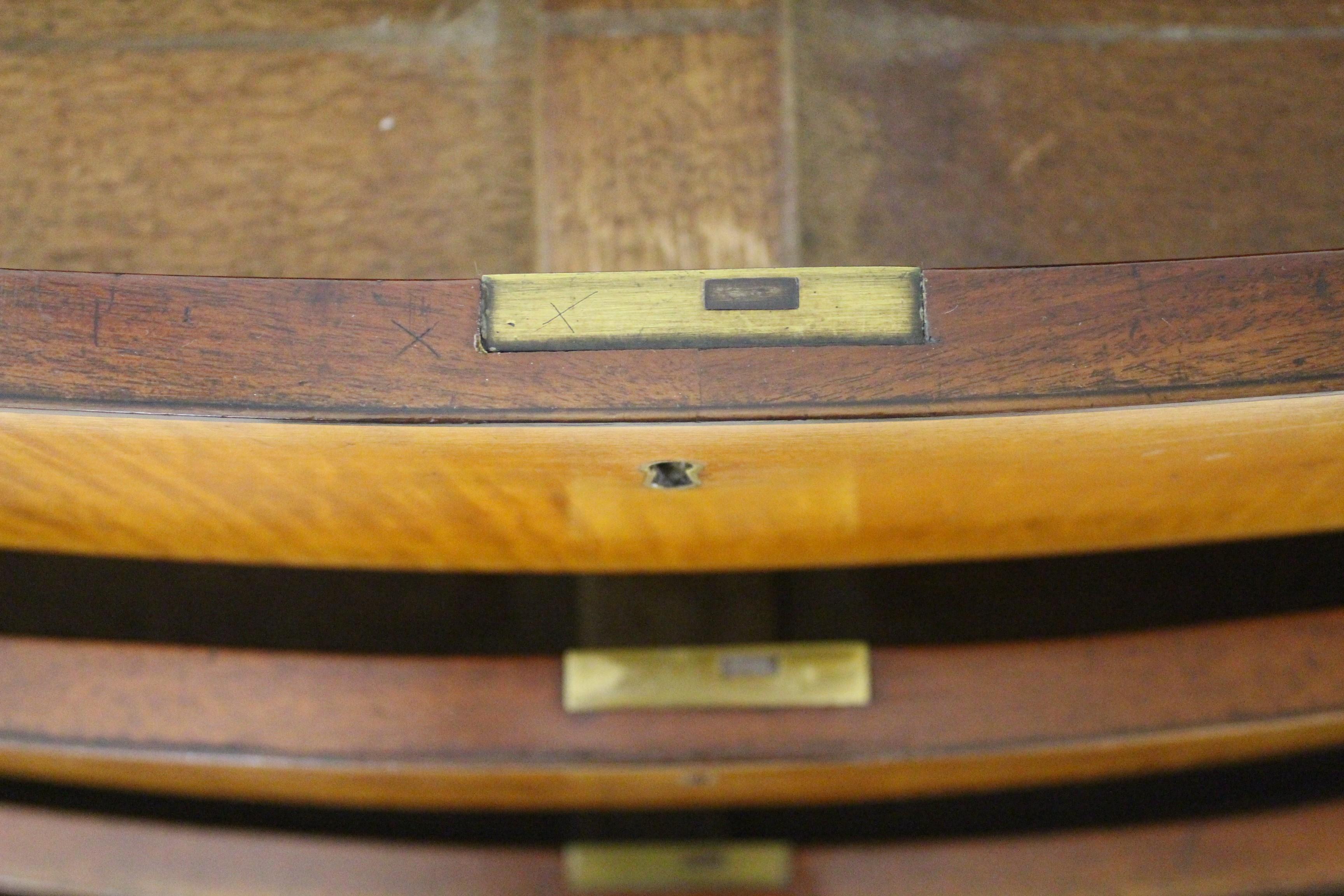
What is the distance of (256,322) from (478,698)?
0.40 metres

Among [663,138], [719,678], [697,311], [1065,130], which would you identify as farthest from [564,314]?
[1065,130]

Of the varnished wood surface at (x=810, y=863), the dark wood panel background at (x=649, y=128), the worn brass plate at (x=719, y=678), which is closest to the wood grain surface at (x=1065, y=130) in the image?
the dark wood panel background at (x=649, y=128)

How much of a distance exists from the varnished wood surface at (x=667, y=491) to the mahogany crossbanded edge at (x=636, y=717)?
0.30ft

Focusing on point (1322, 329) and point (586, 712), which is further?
point (586, 712)

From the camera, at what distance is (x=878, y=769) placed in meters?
0.78

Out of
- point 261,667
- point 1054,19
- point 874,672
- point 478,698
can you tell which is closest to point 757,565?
point 874,672

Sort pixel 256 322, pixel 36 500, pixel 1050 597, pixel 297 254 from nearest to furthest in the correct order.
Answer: pixel 256 322 < pixel 36 500 < pixel 297 254 < pixel 1050 597

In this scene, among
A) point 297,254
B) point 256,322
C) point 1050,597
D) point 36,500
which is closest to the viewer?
point 256,322

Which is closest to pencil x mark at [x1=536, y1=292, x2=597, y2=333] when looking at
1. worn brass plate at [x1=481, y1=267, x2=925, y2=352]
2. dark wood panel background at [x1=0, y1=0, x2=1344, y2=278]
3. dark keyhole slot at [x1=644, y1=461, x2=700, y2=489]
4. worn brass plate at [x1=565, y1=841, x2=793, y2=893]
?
worn brass plate at [x1=481, y1=267, x2=925, y2=352]

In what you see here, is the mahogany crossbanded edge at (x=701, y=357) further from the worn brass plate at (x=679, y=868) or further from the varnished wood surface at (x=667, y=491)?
the worn brass plate at (x=679, y=868)

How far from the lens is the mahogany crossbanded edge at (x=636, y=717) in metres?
0.77

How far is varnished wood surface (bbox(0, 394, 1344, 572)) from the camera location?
0.54 m

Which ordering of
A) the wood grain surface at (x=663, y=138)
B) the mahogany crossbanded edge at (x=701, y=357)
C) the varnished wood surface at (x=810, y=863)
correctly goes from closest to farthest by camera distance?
1. the mahogany crossbanded edge at (x=701, y=357)
2. the wood grain surface at (x=663, y=138)
3. the varnished wood surface at (x=810, y=863)

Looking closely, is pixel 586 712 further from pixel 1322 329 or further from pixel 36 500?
pixel 1322 329
